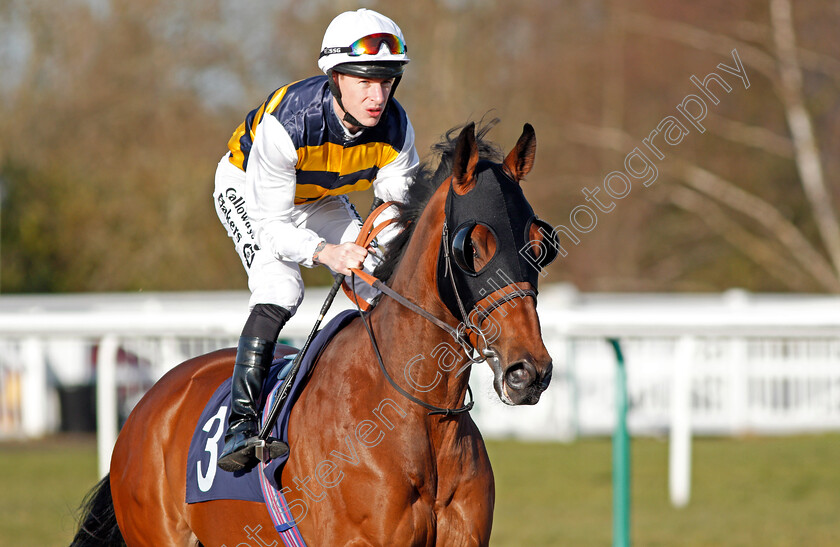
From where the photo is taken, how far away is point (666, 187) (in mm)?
15195

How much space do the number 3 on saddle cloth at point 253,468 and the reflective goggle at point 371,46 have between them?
79cm

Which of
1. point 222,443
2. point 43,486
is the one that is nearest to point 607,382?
point 43,486

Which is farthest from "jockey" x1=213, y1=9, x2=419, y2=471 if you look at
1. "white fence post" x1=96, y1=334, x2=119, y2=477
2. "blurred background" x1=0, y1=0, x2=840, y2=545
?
"blurred background" x1=0, y1=0, x2=840, y2=545

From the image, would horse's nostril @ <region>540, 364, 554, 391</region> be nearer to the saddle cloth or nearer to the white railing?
the saddle cloth

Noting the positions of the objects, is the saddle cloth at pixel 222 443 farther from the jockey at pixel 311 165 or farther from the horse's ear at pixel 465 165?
the horse's ear at pixel 465 165

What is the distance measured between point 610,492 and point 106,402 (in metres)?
3.80

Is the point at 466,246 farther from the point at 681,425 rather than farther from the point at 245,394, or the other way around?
the point at 681,425

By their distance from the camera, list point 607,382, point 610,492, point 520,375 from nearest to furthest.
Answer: point 520,375 → point 610,492 → point 607,382

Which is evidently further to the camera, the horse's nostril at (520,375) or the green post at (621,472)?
the green post at (621,472)

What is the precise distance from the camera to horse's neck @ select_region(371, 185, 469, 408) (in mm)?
2639

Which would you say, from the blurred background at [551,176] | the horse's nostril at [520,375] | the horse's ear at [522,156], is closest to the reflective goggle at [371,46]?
the horse's ear at [522,156]

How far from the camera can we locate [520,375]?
2.29 metres

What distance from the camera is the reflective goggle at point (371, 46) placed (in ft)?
9.55

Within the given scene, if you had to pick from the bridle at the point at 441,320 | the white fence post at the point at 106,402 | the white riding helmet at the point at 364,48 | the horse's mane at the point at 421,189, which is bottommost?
the white fence post at the point at 106,402
